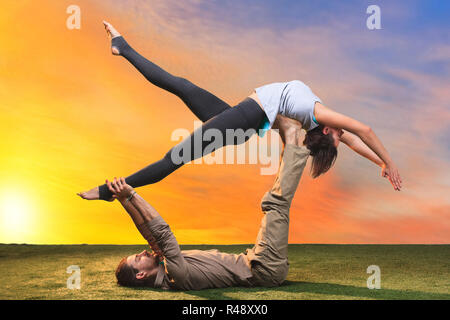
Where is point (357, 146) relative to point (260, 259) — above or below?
above

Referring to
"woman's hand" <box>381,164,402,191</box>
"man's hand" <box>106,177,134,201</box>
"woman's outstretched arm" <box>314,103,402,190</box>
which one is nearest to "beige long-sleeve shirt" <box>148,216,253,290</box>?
"man's hand" <box>106,177,134,201</box>

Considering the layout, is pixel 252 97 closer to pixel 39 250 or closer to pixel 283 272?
pixel 283 272

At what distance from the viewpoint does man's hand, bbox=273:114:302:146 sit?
2.73 meters

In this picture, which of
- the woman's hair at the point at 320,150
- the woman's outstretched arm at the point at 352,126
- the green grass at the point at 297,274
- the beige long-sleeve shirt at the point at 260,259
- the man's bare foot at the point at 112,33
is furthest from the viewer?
the man's bare foot at the point at 112,33

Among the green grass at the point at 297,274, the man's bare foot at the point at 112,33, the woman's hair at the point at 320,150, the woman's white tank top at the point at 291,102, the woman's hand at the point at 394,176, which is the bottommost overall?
the green grass at the point at 297,274

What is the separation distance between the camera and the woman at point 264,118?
9.02ft

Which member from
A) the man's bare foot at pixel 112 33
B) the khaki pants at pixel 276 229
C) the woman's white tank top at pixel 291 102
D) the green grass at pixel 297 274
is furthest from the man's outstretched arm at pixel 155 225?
the man's bare foot at pixel 112 33

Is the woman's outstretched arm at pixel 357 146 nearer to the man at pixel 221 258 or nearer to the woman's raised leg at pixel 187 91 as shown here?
the man at pixel 221 258

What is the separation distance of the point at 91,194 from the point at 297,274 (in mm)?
1530

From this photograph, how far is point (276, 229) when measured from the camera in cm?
249

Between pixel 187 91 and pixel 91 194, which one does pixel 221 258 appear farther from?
pixel 187 91

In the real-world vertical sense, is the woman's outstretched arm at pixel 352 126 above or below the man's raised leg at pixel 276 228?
above

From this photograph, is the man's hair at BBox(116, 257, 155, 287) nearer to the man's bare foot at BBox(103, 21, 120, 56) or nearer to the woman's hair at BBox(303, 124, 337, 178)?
the woman's hair at BBox(303, 124, 337, 178)

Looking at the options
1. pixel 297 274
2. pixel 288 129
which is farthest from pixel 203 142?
pixel 297 274
